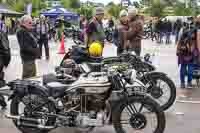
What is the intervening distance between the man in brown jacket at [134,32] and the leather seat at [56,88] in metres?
3.92

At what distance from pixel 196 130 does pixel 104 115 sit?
5.39 ft

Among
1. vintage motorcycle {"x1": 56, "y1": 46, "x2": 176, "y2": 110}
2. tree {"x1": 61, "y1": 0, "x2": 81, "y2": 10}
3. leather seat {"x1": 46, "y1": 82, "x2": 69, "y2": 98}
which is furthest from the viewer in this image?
tree {"x1": 61, "y1": 0, "x2": 81, "y2": 10}

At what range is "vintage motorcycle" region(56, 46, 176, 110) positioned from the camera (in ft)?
26.7

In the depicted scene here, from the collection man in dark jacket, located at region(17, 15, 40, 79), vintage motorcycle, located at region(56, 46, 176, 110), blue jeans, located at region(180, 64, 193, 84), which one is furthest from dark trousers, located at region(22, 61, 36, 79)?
blue jeans, located at region(180, 64, 193, 84)

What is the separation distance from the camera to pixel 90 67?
6781 millimetres

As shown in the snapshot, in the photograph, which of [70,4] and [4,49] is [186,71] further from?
[70,4]

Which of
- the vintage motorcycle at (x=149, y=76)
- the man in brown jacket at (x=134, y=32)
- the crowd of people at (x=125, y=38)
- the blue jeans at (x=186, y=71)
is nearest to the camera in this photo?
the vintage motorcycle at (x=149, y=76)

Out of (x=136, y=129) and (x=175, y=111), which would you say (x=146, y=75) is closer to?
(x=175, y=111)

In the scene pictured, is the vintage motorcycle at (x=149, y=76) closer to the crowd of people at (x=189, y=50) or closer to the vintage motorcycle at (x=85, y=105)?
the vintage motorcycle at (x=85, y=105)

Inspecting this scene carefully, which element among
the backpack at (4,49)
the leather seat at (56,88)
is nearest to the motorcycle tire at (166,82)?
the leather seat at (56,88)

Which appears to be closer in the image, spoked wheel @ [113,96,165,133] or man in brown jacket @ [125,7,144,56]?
spoked wheel @ [113,96,165,133]

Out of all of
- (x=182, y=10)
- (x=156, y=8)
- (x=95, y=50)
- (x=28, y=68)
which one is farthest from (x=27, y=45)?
(x=182, y=10)

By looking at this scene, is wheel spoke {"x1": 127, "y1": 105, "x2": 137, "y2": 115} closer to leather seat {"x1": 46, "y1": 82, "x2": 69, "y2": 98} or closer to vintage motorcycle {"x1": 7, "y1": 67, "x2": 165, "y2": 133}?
vintage motorcycle {"x1": 7, "y1": 67, "x2": 165, "y2": 133}

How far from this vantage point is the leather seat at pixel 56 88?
640 centimetres
